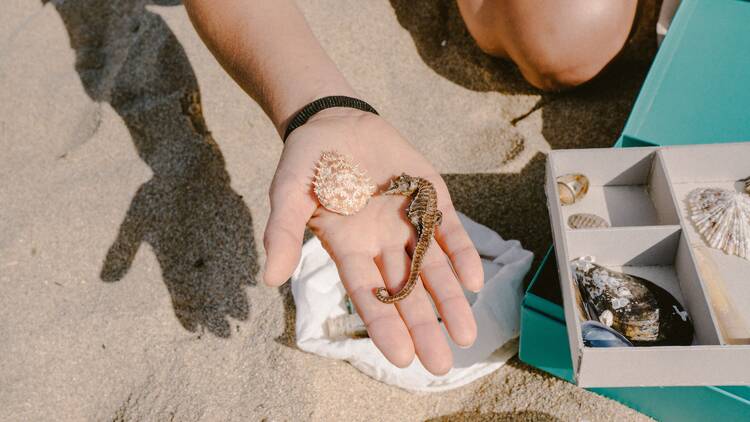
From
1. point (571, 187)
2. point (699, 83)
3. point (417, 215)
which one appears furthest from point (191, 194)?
point (699, 83)

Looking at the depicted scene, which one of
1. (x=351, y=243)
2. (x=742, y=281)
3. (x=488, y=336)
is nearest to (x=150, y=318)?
(x=351, y=243)

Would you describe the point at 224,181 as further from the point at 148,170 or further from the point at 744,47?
the point at 744,47

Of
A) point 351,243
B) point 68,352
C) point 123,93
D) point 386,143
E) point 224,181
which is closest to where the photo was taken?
point 351,243

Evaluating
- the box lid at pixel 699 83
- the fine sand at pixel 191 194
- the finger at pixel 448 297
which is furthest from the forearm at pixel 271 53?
the box lid at pixel 699 83

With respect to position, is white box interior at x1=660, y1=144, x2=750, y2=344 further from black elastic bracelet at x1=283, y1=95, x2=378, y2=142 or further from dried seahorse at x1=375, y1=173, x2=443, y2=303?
black elastic bracelet at x1=283, y1=95, x2=378, y2=142

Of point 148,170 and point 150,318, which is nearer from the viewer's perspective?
point 150,318

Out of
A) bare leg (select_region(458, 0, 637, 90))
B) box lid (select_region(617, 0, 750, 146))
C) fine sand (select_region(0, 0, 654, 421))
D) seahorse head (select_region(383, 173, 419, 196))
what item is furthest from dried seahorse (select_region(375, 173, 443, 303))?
bare leg (select_region(458, 0, 637, 90))
